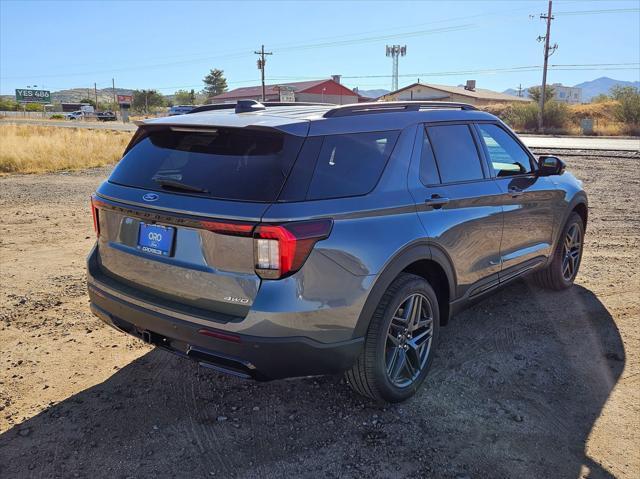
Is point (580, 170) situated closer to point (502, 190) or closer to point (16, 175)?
point (502, 190)

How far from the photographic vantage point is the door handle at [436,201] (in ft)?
10.9

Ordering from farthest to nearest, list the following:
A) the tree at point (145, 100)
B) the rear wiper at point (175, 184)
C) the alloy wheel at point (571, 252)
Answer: the tree at point (145, 100) < the alloy wheel at point (571, 252) < the rear wiper at point (175, 184)

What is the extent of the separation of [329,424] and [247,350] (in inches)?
33.5

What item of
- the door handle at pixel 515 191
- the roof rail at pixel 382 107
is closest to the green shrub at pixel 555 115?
the door handle at pixel 515 191

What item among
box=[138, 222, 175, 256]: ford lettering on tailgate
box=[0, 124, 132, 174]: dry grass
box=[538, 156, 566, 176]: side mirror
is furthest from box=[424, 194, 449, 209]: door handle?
box=[0, 124, 132, 174]: dry grass

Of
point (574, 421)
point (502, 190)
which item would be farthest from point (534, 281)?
point (574, 421)

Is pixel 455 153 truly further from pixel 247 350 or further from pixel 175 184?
pixel 247 350

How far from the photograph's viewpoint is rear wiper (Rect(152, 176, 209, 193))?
2.78 metres

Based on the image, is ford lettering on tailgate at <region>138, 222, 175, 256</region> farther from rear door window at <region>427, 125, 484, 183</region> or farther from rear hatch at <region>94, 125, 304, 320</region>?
rear door window at <region>427, 125, 484, 183</region>

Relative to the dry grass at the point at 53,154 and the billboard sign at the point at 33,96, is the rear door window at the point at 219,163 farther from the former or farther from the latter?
the billboard sign at the point at 33,96

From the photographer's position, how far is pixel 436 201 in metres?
3.37

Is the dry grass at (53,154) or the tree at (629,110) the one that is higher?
the tree at (629,110)

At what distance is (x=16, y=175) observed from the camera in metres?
14.4

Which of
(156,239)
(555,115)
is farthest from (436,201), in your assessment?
(555,115)
